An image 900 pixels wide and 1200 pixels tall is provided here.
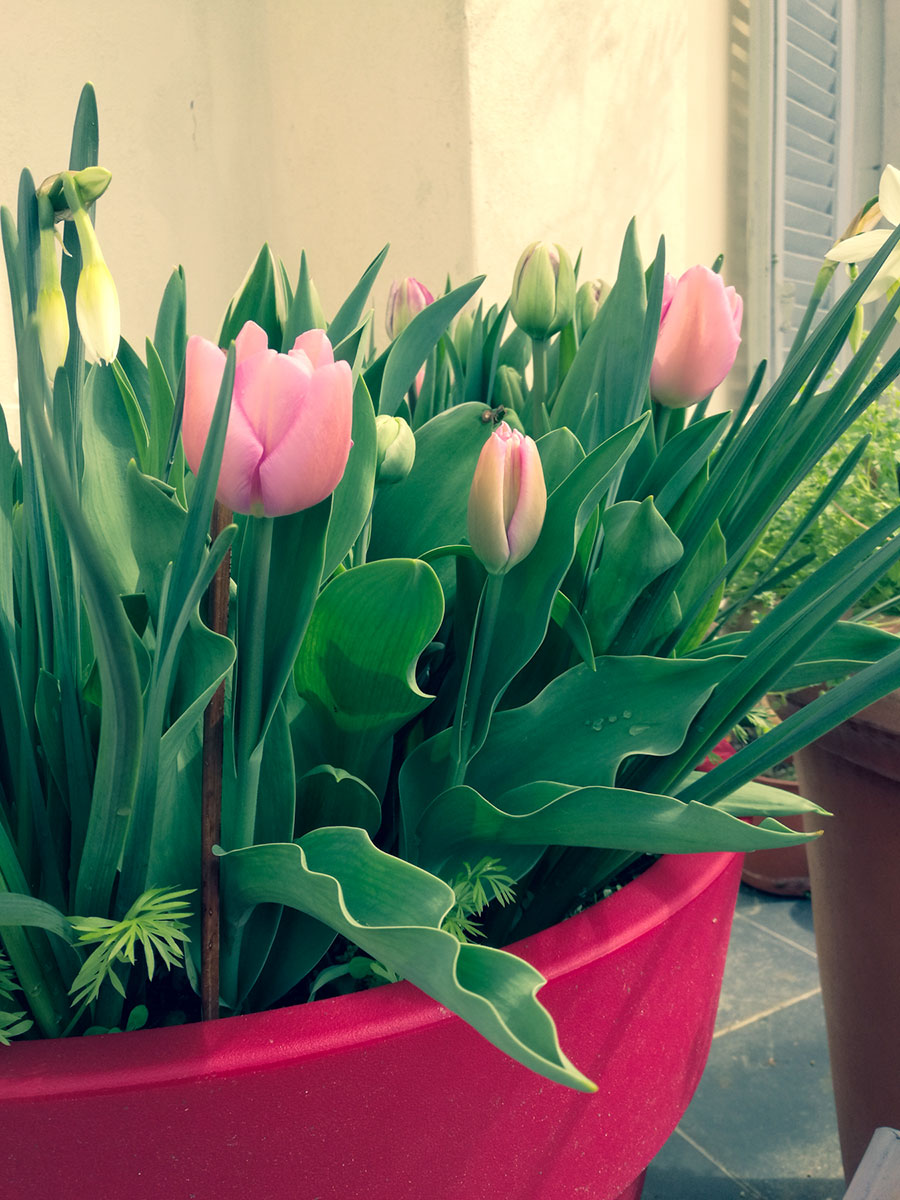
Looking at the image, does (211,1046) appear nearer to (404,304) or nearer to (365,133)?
(404,304)

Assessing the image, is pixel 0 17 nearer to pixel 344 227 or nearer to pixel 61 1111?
pixel 344 227

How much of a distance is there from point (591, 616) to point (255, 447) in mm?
197

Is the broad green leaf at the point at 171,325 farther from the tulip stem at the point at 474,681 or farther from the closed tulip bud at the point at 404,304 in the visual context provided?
the tulip stem at the point at 474,681

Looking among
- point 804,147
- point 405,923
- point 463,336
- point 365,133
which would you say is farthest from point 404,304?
point 804,147

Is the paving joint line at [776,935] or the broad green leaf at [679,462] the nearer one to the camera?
the broad green leaf at [679,462]

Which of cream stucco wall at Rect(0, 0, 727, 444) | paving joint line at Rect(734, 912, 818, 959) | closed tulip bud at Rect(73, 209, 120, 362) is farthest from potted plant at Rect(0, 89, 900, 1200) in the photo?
cream stucco wall at Rect(0, 0, 727, 444)

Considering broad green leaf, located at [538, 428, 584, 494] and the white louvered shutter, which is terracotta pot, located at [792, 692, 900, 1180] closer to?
broad green leaf, located at [538, 428, 584, 494]

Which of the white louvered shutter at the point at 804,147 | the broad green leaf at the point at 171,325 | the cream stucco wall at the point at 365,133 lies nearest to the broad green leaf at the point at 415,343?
the broad green leaf at the point at 171,325

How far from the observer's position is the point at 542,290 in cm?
46

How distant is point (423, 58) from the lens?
162cm

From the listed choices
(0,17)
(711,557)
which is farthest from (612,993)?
(0,17)

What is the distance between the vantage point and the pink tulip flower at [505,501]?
0.29 metres

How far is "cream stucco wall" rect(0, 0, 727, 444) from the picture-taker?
1412mm

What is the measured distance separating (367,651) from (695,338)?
21cm
